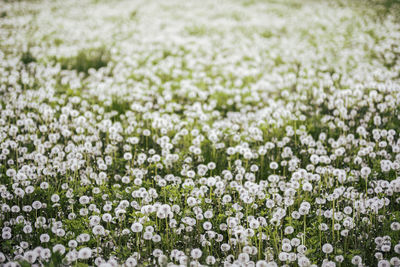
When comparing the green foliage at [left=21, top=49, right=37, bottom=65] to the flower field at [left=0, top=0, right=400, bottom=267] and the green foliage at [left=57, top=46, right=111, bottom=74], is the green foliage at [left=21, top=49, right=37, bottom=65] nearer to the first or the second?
the flower field at [left=0, top=0, right=400, bottom=267]

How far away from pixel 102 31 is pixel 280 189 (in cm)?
859

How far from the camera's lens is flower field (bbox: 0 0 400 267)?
308 centimetres

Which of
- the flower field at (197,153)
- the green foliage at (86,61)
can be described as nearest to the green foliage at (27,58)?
the flower field at (197,153)

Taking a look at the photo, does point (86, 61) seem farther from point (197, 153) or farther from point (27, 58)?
point (197, 153)

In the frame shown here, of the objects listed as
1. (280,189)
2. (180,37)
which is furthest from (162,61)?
(280,189)

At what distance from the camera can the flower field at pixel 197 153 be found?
3.08m

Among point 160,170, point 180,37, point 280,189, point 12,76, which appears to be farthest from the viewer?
point 180,37

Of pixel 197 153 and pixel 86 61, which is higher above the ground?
pixel 86 61

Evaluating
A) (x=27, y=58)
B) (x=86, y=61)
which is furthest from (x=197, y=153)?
(x=27, y=58)

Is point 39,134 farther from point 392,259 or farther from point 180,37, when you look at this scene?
point 180,37

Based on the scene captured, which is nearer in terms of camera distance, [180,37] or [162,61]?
[162,61]

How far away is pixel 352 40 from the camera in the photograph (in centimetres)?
974

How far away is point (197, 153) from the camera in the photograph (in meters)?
4.49

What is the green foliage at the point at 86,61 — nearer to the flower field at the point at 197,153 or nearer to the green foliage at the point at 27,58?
the flower field at the point at 197,153
